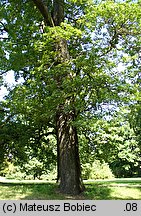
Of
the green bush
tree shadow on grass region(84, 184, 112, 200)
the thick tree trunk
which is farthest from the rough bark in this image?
the green bush

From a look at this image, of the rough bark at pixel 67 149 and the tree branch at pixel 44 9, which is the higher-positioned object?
the tree branch at pixel 44 9

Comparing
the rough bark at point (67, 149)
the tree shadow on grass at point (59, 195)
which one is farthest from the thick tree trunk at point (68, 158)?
the tree shadow on grass at point (59, 195)

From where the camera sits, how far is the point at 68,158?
35.0 ft

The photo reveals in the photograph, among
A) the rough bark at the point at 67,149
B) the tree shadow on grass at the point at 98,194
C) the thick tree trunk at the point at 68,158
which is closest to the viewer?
the tree shadow on grass at the point at 98,194

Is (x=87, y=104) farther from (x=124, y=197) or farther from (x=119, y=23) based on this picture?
(x=124, y=197)

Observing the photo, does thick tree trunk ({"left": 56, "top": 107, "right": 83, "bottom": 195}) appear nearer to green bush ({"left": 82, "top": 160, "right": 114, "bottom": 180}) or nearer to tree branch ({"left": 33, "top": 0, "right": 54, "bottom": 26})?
tree branch ({"left": 33, "top": 0, "right": 54, "bottom": 26})

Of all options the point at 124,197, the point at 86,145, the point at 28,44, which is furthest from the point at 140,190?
the point at 28,44

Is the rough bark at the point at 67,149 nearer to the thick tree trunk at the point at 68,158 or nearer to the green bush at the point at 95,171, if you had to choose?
the thick tree trunk at the point at 68,158

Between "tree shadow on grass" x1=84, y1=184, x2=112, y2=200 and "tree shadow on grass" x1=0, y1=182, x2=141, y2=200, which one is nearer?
"tree shadow on grass" x1=0, y1=182, x2=141, y2=200

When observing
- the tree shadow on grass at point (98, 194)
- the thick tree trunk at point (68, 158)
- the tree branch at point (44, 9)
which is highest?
the tree branch at point (44, 9)

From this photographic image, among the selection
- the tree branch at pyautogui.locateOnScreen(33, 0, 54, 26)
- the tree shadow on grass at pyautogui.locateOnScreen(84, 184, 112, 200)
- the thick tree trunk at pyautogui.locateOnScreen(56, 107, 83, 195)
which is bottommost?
the tree shadow on grass at pyautogui.locateOnScreen(84, 184, 112, 200)

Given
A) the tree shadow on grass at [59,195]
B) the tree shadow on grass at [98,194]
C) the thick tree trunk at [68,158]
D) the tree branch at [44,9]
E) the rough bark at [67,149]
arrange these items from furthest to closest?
the tree branch at [44,9] < the thick tree trunk at [68,158] < the rough bark at [67,149] < the tree shadow on grass at [98,194] < the tree shadow on grass at [59,195]

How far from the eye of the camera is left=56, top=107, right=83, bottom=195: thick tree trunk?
10.6 metres

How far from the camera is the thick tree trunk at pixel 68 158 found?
34.8 feet
